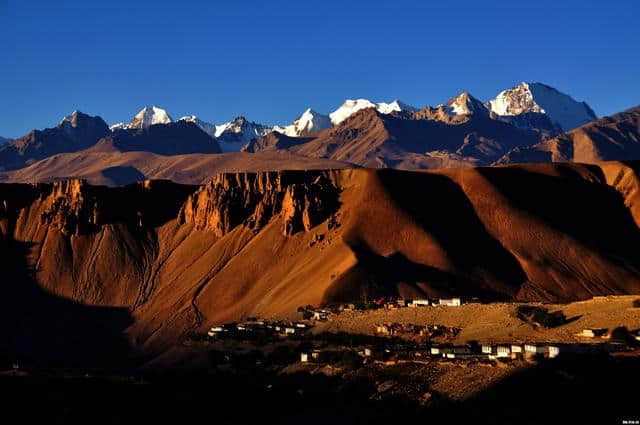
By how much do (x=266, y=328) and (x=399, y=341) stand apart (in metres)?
25.9

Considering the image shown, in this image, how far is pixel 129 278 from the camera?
17712 cm

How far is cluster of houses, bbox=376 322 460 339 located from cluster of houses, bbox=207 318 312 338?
11.3 metres

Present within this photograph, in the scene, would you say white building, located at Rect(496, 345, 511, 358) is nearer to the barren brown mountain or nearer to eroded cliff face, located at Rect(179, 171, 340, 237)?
the barren brown mountain

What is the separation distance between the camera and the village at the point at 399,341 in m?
76.2

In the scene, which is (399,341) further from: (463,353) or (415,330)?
(463,353)

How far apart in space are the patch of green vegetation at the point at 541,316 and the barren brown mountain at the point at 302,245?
109ft

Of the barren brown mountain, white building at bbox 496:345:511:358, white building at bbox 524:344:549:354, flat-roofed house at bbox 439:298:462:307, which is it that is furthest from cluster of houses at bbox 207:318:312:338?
white building at bbox 524:344:549:354

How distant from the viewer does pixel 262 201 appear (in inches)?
7136

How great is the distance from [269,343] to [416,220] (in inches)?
2147

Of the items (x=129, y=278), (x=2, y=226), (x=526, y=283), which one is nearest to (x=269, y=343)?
(x=526, y=283)

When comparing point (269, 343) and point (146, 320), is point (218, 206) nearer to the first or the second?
point (146, 320)

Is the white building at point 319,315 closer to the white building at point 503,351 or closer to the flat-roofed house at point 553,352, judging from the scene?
the white building at point 503,351

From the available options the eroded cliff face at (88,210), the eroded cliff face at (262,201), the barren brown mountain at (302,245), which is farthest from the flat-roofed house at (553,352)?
the eroded cliff face at (88,210)

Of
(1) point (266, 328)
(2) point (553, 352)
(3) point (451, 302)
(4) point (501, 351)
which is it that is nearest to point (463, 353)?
(4) point (501, 351)
